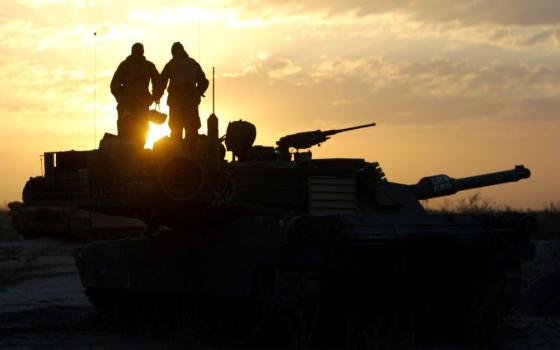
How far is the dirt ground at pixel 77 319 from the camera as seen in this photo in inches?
564

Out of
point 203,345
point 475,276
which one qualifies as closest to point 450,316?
point 475,276

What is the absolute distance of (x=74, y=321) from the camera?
1728cm

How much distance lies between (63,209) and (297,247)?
25926mm

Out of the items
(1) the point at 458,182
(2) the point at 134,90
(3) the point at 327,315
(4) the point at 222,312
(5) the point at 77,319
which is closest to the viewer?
(3) the point at 327,315

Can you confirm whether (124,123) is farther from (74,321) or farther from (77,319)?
(77,319)

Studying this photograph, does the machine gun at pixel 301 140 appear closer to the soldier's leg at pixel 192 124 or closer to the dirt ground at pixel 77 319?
the soldier's leg at pixel 192 124

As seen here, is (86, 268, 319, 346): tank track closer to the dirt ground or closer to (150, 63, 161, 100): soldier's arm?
the dirt ground

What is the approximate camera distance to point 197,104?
52.2ft

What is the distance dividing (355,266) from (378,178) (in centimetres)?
255

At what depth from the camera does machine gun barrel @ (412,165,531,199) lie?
53.9 feet

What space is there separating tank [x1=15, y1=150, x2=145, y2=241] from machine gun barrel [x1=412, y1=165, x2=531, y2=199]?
2066 cm

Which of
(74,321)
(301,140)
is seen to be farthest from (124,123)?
(74,321)

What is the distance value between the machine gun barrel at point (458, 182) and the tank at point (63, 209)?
20665 mm

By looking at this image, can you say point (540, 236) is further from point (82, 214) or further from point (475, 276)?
point (475, 276)
